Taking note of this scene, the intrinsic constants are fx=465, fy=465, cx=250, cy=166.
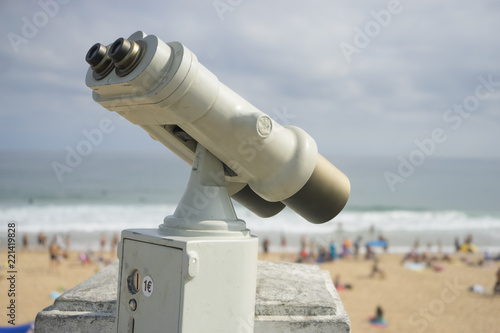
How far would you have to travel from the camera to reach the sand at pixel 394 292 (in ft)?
36.4

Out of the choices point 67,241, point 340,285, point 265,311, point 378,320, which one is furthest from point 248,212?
point 265,311

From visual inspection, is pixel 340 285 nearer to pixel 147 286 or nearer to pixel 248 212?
pixel 147 286

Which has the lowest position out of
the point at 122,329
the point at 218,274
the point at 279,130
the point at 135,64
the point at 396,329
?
the point at 396,329

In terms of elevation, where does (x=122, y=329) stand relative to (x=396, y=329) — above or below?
above

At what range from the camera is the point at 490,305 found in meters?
12.5

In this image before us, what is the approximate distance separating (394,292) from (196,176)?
13.0 m

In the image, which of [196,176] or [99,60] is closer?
[99,60]

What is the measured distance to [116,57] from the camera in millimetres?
2152

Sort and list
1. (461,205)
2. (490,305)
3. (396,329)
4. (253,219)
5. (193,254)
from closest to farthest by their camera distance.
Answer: (193,254), (396,329), (490,305), (253,219), (461,205)

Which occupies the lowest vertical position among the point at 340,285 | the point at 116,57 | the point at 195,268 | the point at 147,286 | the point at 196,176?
the point at 340,285

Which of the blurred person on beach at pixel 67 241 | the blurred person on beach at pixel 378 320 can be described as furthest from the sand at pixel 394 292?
the blurred person on beach at pixel 67 241

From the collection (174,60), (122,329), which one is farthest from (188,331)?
(174,60)

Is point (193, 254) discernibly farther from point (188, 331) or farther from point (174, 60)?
point (174, 60)

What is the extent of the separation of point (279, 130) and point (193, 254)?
83cm
